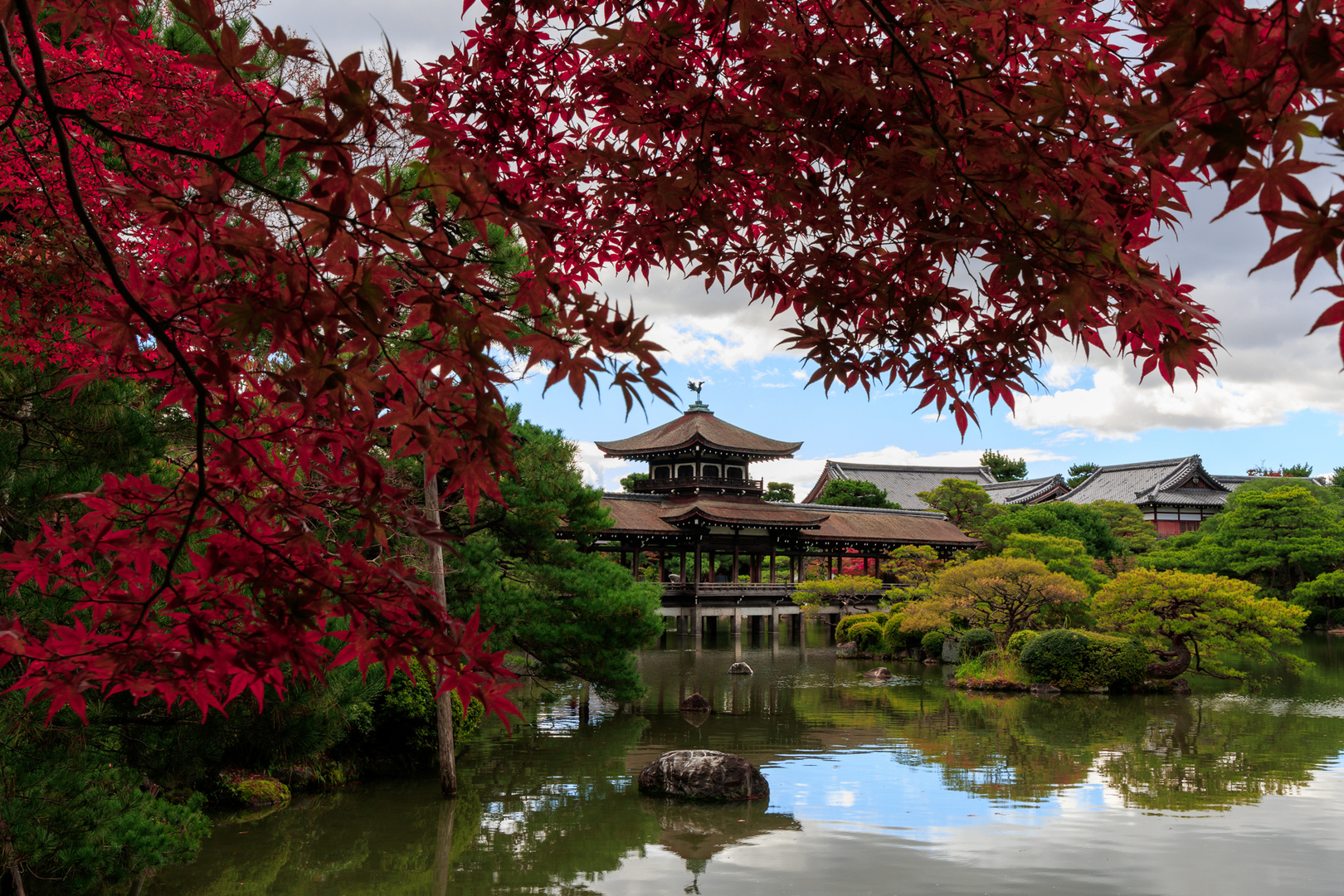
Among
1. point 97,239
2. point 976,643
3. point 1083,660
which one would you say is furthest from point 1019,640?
point 97,239

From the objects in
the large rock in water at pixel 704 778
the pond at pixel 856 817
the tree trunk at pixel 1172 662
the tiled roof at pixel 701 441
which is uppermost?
the tiled roof at pixel 701 441

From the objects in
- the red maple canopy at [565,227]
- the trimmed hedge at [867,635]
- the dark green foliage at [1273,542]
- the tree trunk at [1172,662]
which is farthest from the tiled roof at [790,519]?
the red maple canopy at [565,227]

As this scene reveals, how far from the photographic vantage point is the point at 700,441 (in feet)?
83.9

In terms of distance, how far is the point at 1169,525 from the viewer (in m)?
33.7

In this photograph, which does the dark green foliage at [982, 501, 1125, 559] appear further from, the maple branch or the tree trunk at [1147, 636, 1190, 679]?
the maple branch

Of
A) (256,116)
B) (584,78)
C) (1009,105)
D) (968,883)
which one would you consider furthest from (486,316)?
(968,883)

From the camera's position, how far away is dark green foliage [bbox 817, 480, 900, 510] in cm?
3619

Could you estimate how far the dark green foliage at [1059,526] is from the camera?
83.1 feet

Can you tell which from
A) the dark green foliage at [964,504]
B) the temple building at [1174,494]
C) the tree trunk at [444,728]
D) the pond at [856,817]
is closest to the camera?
the pond at [856,817]

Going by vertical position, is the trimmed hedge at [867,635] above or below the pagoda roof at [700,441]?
below

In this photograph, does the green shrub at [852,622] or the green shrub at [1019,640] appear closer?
the green shrub at [1019,640]

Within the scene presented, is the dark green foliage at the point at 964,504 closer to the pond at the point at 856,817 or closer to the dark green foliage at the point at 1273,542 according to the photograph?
the dark green foliage at the point at 1273,542

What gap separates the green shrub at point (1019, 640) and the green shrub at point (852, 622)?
529cm

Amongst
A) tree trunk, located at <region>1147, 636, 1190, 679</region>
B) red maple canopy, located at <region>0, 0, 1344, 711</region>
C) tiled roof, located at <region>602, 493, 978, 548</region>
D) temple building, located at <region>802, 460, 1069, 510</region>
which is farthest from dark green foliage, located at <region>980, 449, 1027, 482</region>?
red maple canopy, located at <region>0, 0, 1344, 711</region>
